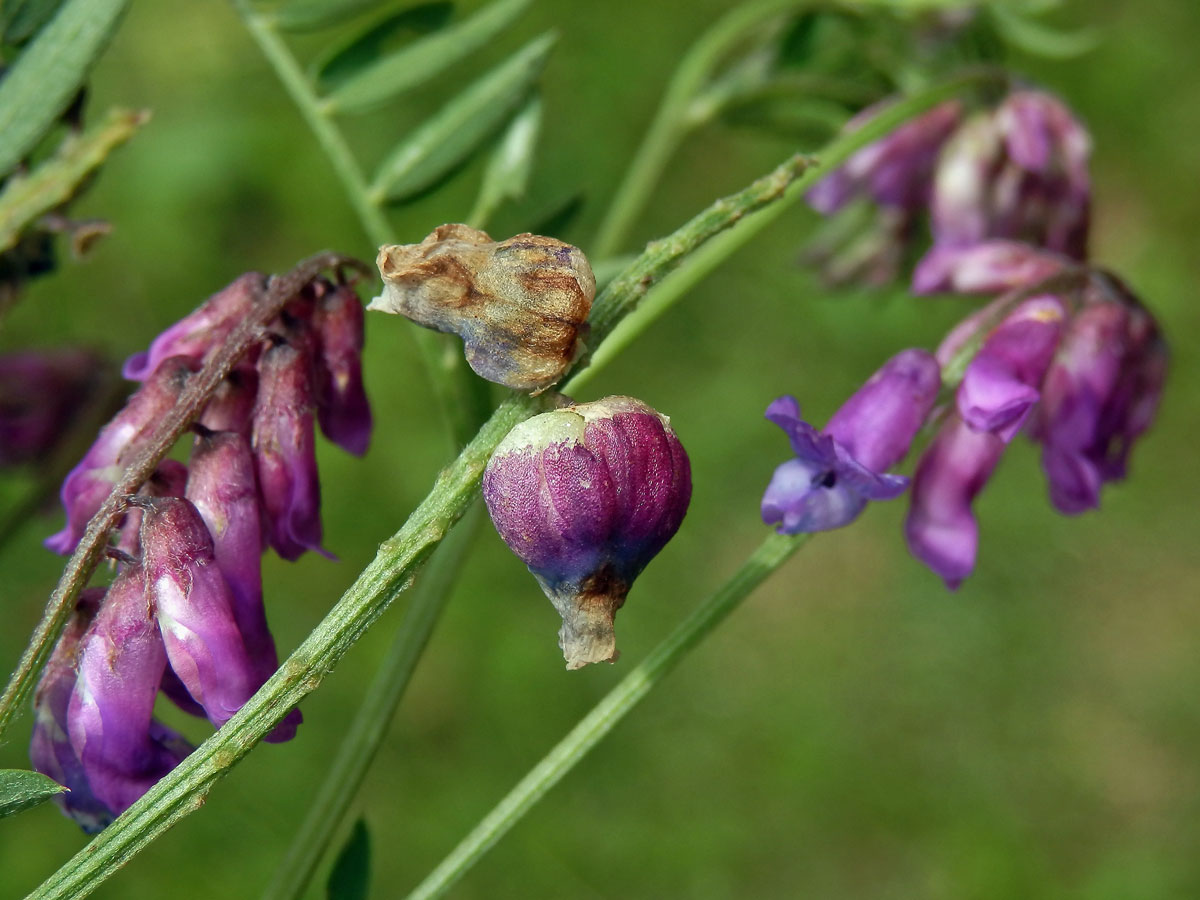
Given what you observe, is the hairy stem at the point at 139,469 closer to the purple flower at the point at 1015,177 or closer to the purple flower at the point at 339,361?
the purple flower at the point at 339,361

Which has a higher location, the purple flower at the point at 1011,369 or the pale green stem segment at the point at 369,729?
the pale green stem segment at the point at 369,729

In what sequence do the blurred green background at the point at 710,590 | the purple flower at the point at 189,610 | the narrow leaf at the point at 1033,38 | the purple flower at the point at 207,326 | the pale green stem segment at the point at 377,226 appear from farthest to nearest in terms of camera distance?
the blurred green background at the point at 710,590 < the narrow leaf at the point at 1033,38 < the pale green stem segment at the point at 377,226 < the purple flower at the point at 207,326 < the purple flower at the point at 189,610

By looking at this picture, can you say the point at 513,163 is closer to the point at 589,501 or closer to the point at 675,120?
the point at 675,120

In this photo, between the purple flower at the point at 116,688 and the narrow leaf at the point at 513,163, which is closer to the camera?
the purple flower at the point at 116,688

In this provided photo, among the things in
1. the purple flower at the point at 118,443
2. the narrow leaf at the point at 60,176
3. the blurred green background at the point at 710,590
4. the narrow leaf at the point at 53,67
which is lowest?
the blurred green background at the point at 710,590

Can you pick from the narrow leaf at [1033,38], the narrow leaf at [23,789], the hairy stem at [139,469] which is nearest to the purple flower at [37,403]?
the hairy stem at [139,469]

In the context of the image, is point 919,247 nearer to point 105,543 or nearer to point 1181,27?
point 105,543
